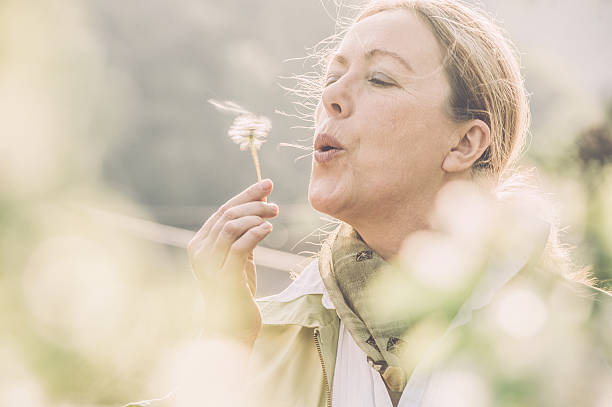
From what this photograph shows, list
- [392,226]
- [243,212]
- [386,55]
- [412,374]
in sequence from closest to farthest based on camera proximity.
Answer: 1. [412,374]
2. [243,212]
3. [386,55]
4. [392,226]

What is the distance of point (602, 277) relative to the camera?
11.3 feet

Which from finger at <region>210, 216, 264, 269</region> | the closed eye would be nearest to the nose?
the closed eye

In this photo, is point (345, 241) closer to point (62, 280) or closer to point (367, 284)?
point (367, 284)

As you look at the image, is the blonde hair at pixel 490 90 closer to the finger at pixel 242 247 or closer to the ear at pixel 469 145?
the ear at pixel 469 145

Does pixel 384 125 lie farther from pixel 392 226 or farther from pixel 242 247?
pixel 242 247

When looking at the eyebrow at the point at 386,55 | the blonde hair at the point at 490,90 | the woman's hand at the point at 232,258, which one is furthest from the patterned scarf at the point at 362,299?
the eyebrow at the point at 386,55

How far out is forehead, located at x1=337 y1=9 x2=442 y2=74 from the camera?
2170mm

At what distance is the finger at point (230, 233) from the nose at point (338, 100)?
52 centimetres

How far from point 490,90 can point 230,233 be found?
4.15 ft

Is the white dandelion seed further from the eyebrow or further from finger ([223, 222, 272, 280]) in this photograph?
the eyebrow

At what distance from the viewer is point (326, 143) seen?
2.13m

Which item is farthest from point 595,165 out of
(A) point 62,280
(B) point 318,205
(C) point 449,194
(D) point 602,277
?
(A) point 62,280

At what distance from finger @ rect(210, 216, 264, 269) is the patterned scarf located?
46 centimetres

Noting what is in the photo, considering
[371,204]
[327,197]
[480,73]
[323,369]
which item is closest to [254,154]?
[327,197]
